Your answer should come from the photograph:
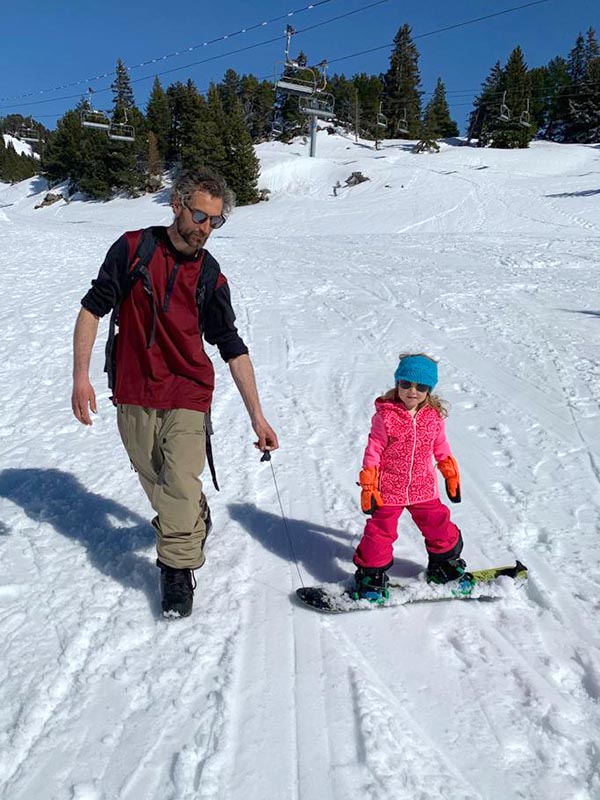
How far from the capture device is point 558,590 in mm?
3230

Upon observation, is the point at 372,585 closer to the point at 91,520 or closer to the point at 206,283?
the point at 206,283

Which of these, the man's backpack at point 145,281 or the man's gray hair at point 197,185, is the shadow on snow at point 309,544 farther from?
the man's gray hair at point 197,185

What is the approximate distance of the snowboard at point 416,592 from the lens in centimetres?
309

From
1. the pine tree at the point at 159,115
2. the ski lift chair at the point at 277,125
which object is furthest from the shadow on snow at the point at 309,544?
the ski lift chair at the point at 277,125

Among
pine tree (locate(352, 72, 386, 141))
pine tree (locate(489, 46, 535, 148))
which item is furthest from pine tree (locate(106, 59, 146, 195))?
pine tree (locate(489, 46, 535, 148))

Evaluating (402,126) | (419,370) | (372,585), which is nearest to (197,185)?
(419,370)

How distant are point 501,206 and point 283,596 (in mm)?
26791

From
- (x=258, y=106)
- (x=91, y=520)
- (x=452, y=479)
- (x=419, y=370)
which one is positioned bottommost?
(x=91, y=520)

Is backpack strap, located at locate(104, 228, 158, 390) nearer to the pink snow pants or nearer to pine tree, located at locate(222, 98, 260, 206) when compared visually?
the pink snow pants

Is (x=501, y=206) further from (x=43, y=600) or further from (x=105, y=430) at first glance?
(x=43, y=600)

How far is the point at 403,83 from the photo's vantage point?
70.4 m

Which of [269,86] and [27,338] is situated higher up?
[269,86]

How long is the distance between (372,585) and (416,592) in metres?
0.25

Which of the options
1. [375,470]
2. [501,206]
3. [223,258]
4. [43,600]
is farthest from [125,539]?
[501,206]
